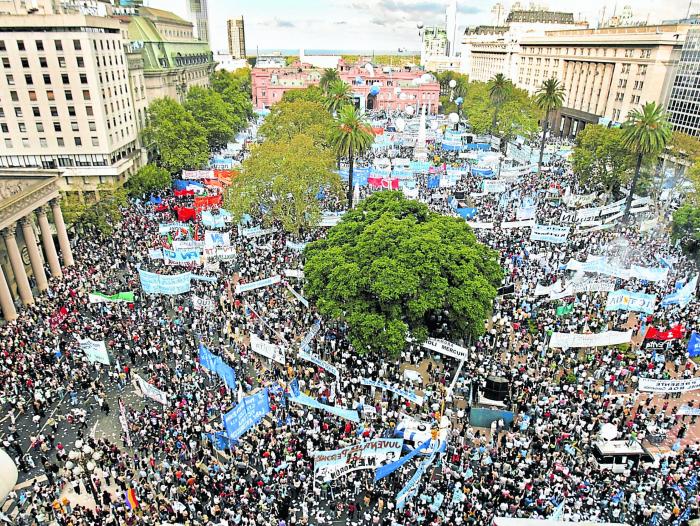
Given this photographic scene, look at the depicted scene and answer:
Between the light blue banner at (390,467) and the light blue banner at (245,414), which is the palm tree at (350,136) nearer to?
the light blue banner at (245,414)

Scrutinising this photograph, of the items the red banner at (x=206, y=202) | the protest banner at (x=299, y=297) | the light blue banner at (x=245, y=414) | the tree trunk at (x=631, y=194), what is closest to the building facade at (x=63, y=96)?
the red banner at (x=206, y=202)

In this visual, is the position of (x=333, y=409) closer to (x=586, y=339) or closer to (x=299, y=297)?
(x=299, y=297)

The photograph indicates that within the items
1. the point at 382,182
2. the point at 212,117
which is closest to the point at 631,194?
the point at 382,182

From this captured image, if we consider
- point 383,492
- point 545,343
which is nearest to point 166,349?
point 383,492

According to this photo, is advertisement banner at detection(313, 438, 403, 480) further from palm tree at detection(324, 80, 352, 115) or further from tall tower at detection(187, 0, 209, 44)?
tall tower at detection(187, 0, 209, 44)

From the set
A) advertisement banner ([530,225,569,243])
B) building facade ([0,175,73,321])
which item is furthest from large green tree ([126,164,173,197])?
advertisement banner ([530,225,569,243])

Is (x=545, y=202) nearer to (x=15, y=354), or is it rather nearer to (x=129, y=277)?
(x=129, y=277)
